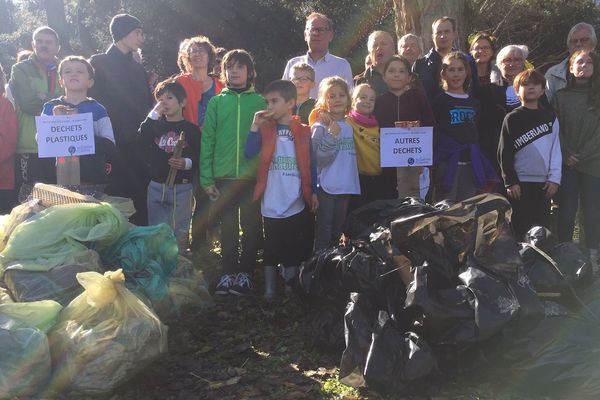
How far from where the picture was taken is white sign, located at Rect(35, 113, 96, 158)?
485 cm

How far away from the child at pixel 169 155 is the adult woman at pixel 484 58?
299cm

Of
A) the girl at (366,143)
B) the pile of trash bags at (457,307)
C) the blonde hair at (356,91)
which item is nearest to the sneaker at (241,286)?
the girl at (366,143)

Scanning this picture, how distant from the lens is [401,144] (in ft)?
16.4

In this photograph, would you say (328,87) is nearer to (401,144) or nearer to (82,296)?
(401,144)

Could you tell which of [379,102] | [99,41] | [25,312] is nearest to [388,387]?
[25,312]

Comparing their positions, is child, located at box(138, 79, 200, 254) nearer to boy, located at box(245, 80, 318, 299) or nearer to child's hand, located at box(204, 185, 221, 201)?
child's hand, located at box(204, 185, 221, 201)

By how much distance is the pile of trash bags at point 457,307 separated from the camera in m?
3.24

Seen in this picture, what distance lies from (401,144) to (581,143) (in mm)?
1759

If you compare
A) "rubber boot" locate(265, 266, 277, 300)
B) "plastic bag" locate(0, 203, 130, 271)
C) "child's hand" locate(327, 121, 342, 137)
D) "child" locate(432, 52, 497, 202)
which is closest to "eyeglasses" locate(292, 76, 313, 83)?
"child's hand" locate(327, 121, 342, 137)

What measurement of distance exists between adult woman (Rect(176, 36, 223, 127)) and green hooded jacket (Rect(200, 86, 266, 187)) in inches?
29.3

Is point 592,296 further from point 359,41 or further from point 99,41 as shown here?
point 99,41

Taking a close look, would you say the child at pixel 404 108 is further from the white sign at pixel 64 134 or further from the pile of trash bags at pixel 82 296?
the white sign at pixel 64 134

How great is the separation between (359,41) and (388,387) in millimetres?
17962

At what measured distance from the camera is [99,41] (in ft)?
78.5
